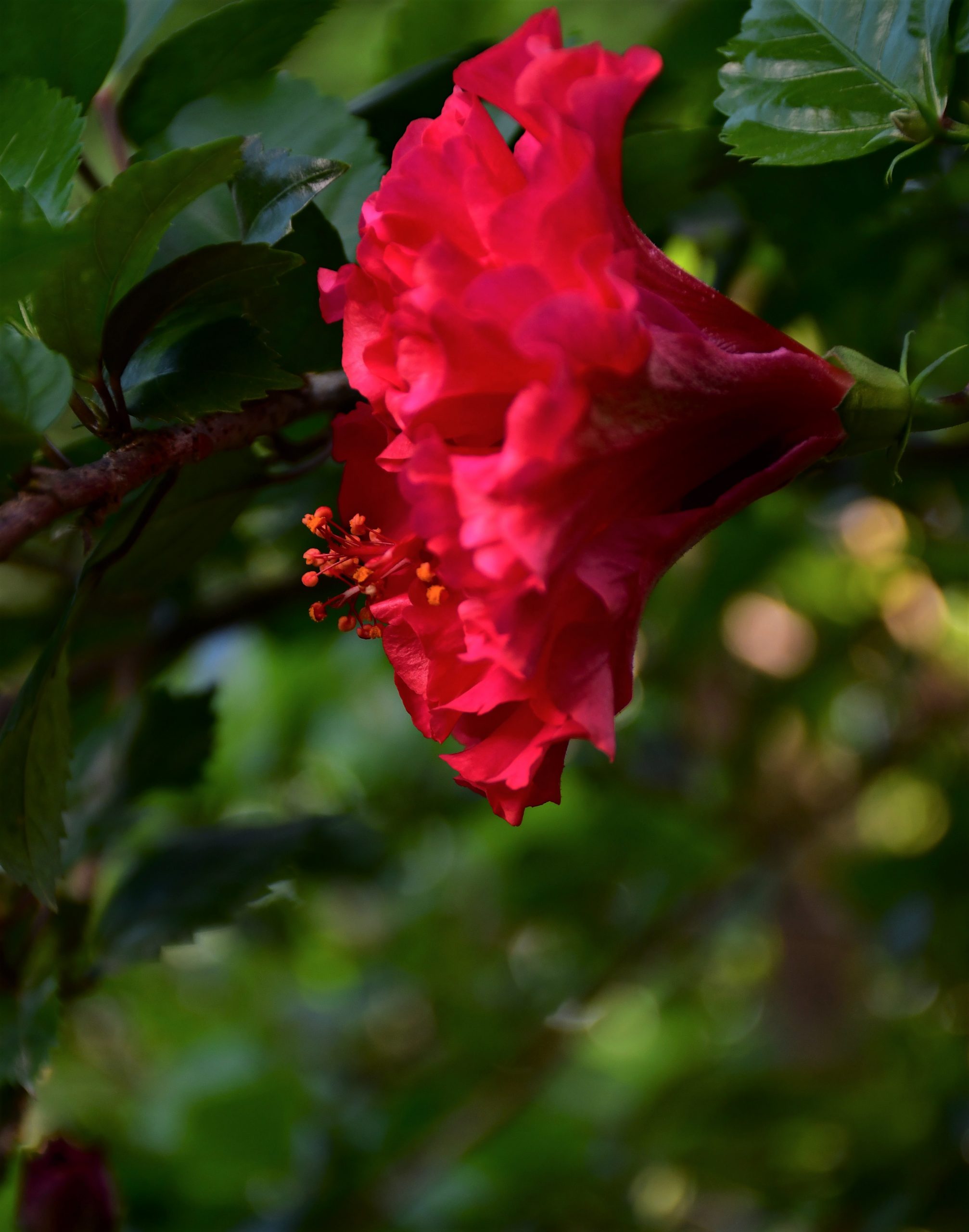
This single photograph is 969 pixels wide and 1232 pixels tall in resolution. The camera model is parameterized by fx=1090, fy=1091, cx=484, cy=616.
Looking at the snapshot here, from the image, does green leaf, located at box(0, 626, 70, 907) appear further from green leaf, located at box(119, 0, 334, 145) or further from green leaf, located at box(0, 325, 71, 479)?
green leaf, located at box(119, 0, 334, 145)

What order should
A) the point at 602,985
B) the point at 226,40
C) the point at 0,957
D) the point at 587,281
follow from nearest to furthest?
the point at 587,281 < the point at 226,40 < the point at 0,957 < the point at 602,985

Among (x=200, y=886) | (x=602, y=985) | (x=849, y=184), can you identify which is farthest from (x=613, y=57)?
(x=602, y=985)

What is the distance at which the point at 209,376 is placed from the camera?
0.41 meters

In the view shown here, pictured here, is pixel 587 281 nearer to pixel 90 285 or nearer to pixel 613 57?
pixel 613 57

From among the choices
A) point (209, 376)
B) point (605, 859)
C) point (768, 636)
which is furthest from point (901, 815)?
point (209, 376)

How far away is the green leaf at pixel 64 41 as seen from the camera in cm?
48

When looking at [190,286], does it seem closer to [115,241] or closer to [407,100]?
[115,241]

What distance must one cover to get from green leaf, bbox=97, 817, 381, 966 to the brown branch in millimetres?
309

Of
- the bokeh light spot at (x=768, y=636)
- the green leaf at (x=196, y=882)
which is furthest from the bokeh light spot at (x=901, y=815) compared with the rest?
the green leaf at (x=196, y=882)

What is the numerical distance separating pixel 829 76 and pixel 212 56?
0.29 meters

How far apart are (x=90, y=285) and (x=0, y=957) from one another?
420 millimetres

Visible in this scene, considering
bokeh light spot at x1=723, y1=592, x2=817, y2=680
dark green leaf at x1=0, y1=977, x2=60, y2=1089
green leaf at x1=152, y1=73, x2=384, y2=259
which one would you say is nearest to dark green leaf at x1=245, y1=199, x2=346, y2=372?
green leaf at x1=152, y1=73, x2=384, y2=259

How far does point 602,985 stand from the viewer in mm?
1243

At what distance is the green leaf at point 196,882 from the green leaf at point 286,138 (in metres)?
0.37
